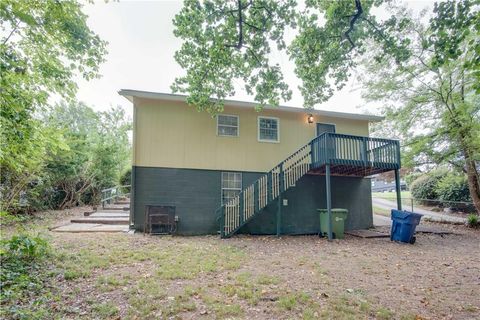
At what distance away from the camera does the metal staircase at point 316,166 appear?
937 cm

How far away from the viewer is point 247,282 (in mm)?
4461

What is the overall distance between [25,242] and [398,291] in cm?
659

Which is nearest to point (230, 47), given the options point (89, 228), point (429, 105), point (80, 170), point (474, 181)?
point (89, 228)

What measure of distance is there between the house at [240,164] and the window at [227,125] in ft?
0.13

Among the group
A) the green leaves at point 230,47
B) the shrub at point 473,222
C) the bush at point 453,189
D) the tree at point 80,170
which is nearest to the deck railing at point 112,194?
the tree at point 80,170

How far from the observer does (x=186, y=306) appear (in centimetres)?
353

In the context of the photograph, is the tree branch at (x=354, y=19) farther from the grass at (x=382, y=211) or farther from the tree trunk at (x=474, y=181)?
the grass at (x=382, y=211)

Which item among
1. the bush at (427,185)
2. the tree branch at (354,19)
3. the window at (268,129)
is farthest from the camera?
the bush at (427,185)

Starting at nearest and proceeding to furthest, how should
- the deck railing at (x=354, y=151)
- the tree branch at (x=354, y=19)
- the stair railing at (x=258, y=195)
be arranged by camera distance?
the tree branch at (x=354, y=19)
the stair railing at (x=258, y=195)
the deck railing at (x=354, y=151)

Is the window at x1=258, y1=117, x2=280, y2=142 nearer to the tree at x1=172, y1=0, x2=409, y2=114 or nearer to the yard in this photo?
the tree at x1=172, y1=0, x2=409, y2=114

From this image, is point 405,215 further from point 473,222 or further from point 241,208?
point 473,222

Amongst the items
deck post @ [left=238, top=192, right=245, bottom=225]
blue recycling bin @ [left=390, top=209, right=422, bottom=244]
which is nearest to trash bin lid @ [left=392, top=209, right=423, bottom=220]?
blue recycling bin @ [left=390, top=209, right=422, bottom=244]

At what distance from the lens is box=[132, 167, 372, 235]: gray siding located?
9.46 m

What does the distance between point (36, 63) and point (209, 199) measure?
645cm
